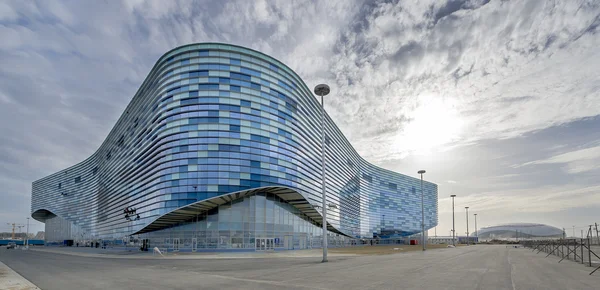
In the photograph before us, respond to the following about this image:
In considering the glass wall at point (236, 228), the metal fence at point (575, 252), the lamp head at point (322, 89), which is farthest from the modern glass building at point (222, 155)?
the metal fence at point (575, 252)

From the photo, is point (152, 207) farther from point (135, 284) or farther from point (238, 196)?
point (135, 284)

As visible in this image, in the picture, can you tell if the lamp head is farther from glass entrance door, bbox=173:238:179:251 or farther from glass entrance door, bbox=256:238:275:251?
glass entrance door, bbox=173:238:179:251

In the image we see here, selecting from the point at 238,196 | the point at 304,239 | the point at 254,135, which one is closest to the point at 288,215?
the point at 304,239

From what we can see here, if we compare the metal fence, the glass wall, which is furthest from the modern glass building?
the metal fence

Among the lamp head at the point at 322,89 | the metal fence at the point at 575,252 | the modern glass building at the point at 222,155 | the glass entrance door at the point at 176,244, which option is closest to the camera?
the metal fence at the point at 575,252

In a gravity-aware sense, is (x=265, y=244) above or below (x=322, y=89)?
below

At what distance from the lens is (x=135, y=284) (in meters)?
15.4

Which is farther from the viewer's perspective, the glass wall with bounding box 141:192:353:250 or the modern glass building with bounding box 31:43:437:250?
the glass wall with bounding box 141:192:353:250

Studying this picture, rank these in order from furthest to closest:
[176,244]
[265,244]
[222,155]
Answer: [265,244]
[176,244]
[222,155]

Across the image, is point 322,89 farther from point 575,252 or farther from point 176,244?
point 176,244

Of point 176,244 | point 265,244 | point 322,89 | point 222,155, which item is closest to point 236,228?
point 265,244

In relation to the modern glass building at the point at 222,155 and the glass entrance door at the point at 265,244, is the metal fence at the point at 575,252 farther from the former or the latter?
the glass entrance door at the point at 265,244

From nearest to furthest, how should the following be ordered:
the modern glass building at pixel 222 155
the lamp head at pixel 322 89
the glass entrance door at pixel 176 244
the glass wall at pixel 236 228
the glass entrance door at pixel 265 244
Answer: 1. the lamp head at pixel 322 89
2. the modern glass building at pixel 222 155
3. the glass wall at pixel 236 228
4. the glass entrance door at pixel 176 244
5. the glass entrance door at pixel 265 244

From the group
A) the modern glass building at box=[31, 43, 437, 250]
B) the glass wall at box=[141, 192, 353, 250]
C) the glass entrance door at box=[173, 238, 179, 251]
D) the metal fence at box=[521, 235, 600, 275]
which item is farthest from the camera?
the glass entrance door at box=[173, 238, 179, 251]
